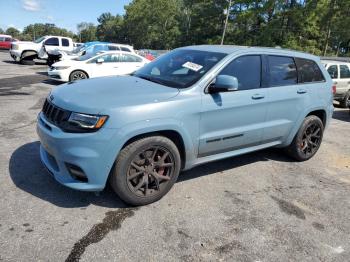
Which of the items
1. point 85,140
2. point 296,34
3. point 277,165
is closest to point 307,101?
point 277,165

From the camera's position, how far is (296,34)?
38906mm

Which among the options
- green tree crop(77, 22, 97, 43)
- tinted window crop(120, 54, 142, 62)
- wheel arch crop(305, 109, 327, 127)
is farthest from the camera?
green tree crop(77, 22, 97, 43)

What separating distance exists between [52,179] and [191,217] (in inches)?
71.2

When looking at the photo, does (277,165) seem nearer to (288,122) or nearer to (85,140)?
(288,122)

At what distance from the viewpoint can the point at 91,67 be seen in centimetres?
1302

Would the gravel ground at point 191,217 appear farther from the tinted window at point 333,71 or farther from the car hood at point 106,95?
the tinted window at point 333,71

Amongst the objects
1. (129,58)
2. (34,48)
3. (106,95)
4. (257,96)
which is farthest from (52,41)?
(106,95)

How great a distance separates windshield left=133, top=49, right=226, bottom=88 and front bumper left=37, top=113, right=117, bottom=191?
1178 mm

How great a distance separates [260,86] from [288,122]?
85 cm

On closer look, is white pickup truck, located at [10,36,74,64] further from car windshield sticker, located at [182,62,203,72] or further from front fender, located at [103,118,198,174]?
front fender, located at [103,118,198,174]

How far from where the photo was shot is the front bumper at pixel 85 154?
132 inches

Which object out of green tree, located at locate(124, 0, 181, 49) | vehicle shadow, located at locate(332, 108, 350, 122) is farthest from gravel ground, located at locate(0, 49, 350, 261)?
green tree, located at locate(124, 0, 181, 49)

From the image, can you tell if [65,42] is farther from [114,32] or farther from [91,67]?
[114,32]

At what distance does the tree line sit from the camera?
31.5 meters
